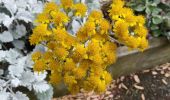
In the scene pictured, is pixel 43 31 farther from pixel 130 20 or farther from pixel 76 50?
pixel 130 20

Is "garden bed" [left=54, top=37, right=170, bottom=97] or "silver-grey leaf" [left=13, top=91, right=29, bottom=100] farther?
"garden bed" [left=54, top=37, right=170, bottom=97]

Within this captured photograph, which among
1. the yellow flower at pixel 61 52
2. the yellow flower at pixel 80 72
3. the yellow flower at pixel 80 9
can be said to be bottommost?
the yellow flower at pixel 80 72

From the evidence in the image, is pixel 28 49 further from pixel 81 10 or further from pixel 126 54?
pixel 81 10

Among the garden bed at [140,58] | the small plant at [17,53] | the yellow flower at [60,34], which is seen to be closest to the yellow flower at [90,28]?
the yellow flower at [60,34]

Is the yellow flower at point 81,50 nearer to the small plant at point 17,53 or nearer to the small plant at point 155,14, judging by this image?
the small plant at point 17,53

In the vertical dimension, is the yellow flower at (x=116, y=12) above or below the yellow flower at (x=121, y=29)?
above

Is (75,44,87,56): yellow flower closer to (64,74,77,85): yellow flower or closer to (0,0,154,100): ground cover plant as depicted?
(0,0,154,100): ground cover plant

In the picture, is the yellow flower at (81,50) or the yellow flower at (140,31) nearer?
the yellow flower at (81,50)

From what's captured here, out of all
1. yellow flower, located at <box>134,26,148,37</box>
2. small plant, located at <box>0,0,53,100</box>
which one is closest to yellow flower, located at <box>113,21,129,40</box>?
yellow flower, located at <box>134,26,148,37</box>
